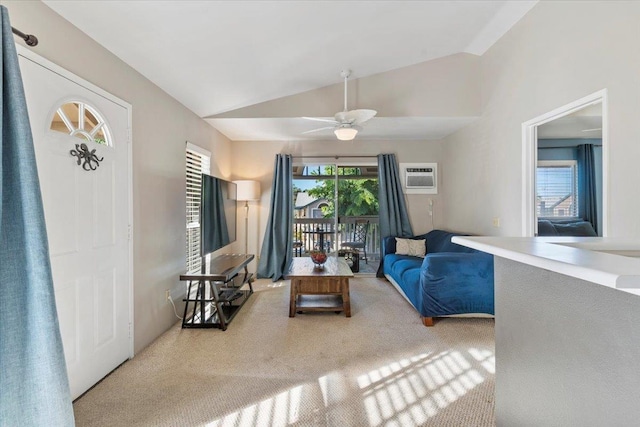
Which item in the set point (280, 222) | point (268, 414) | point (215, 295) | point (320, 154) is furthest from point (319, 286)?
point (320, 154)

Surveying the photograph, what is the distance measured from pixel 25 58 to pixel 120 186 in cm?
97

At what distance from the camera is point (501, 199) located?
3.52 m

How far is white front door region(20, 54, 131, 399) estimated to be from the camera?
175 centimetres

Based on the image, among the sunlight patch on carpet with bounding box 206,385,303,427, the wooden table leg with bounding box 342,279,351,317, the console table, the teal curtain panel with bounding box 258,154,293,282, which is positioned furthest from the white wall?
the console table

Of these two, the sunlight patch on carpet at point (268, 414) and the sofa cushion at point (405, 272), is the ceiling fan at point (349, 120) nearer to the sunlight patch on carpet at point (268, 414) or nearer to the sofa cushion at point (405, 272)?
the sofa cushion at point (405, 272)

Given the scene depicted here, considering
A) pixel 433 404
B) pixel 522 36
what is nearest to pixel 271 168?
pixel 522 36

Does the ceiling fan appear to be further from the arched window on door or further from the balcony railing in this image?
the balcony railing

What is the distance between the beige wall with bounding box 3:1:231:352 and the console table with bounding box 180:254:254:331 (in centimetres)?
22

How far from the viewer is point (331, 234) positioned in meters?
5.42

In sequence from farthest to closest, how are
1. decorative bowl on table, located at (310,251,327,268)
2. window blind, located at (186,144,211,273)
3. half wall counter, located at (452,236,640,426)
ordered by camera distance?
decorative bowl on table, located at (310,251,327,268) < window blind, located at (186,144,211,273) < half wall counter, located at (452,236,640,426)

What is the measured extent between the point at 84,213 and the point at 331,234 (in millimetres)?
3875

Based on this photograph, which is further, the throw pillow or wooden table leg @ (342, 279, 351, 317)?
the throw pillow

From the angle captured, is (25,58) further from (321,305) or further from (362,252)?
(362,252)

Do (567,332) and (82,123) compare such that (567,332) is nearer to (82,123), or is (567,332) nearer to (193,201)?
(82,123)
